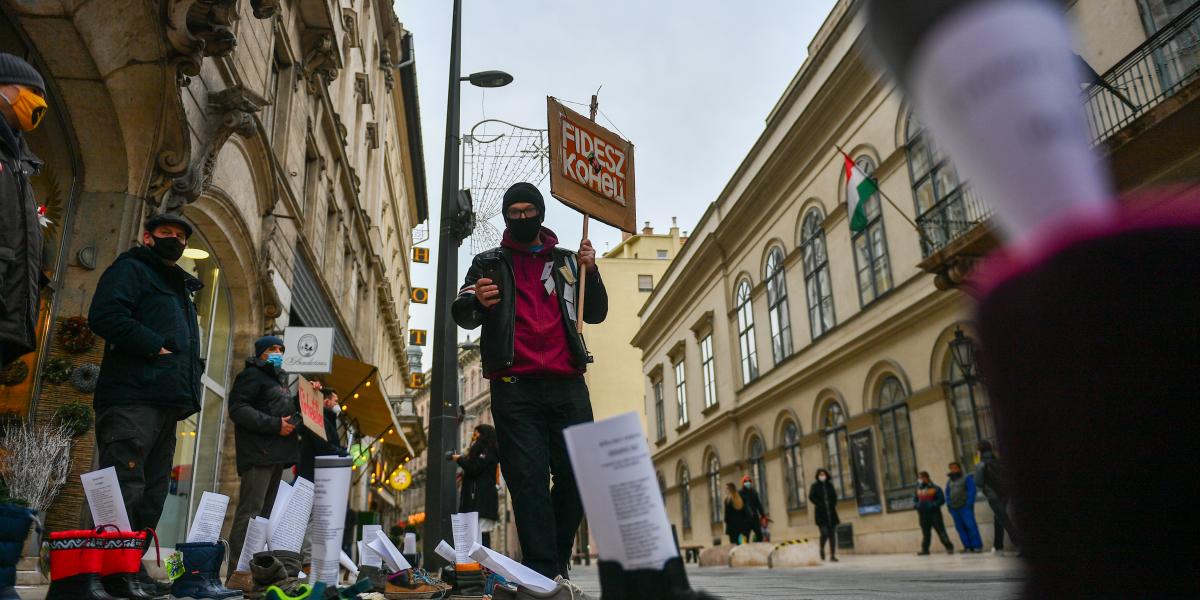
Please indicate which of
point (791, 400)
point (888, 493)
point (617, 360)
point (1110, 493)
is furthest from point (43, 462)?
point (617, 360)

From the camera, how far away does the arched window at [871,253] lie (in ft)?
59.9

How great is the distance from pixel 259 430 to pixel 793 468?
1918cm

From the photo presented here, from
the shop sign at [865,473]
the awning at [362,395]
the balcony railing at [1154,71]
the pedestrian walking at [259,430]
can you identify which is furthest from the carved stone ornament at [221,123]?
the shop sign at [865,473]

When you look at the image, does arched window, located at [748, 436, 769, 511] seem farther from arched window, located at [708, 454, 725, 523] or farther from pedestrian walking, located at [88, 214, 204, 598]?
pedestrian walking, located at [88, 214, 204, 598]

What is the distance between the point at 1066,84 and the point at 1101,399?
253 mm

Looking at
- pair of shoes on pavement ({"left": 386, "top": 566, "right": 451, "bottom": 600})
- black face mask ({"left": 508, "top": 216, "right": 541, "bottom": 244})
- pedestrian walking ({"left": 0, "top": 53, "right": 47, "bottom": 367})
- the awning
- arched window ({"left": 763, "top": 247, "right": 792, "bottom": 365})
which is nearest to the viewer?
pedestrian walking ({"left": 0, "top": 53, "right": 47, "bottom": 367})

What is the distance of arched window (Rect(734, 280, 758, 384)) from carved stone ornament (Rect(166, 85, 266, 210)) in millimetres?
20504

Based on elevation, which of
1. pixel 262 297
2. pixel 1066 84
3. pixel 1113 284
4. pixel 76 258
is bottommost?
pixel 1113 284

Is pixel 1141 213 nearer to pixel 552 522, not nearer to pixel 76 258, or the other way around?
pixel 552 522

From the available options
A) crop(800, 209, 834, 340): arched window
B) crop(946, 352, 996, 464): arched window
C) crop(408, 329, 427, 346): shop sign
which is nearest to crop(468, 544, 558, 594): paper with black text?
crop(946, 352, 996, 464): arched window

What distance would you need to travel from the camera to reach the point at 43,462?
4.82 metres

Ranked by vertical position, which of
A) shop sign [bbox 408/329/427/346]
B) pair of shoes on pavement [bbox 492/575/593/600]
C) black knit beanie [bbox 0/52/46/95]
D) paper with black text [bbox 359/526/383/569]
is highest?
shop sign [bbox 408/329/427/346]

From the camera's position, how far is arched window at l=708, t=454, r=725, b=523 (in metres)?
29.8

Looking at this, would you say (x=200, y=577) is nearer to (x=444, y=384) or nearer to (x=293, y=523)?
(x=293, y=523)
